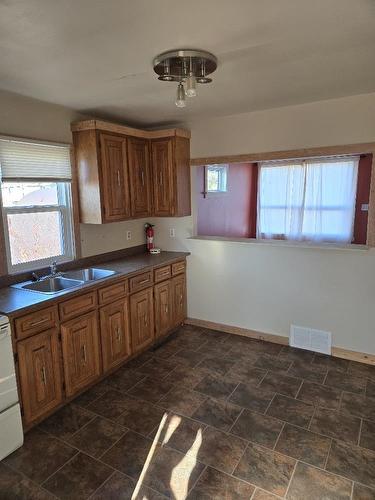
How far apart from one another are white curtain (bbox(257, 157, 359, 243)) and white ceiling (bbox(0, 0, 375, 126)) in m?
2.45

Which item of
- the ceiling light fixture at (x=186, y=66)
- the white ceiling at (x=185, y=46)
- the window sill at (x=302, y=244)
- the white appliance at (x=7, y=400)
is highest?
the white ceiling at (x=185, y=46)

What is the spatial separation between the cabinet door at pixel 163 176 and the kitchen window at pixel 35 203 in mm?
988

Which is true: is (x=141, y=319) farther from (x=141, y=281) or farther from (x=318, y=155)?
(x=318, y=155)

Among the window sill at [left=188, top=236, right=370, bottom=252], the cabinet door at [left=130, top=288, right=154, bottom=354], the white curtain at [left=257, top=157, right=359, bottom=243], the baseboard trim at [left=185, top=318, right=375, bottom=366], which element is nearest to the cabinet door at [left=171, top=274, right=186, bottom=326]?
the baseboard trim at [left=185, top=318, right=375, bottom=366]

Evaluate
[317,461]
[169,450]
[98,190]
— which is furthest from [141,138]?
[317,461]

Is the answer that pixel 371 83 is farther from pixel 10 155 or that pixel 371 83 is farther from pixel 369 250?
pixel 10 155

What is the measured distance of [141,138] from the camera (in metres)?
3.71

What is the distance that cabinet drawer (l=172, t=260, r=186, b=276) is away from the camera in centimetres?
385

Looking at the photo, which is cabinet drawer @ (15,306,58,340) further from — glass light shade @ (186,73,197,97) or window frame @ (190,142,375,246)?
window frame @ (190,142,375,246)

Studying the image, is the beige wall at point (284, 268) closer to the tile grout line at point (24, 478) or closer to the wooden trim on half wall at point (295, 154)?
the wooden trim on half wall at point (295, 154)

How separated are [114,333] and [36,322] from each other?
84 centimetres

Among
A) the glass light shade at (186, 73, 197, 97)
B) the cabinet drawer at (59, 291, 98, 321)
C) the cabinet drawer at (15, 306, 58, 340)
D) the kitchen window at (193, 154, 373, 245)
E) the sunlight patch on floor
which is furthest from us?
the kitchen window at (193, 154, 373, 245)

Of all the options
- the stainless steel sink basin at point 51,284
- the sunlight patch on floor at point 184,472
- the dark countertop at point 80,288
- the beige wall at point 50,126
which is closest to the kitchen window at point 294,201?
the dark countertop at point 80,288

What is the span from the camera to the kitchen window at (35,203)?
274 cm
